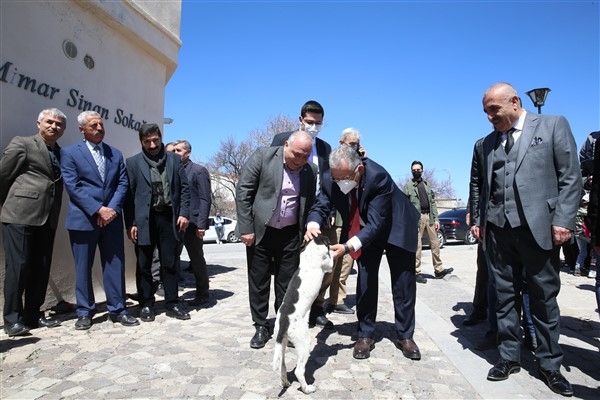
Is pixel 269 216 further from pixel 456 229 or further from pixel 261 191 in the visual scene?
pixel 456 229

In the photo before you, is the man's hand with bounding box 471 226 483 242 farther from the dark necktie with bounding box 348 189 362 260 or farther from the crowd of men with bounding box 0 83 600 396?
the dark necktie with bounding box 348 189 362 260

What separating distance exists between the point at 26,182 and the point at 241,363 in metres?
2.88

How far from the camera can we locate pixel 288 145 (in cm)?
371

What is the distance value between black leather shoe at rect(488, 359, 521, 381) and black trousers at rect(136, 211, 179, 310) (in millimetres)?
3436

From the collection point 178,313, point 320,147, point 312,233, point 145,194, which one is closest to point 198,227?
point 145,194

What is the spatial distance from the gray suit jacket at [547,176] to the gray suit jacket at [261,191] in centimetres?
189

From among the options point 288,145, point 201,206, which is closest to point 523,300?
point 288,145

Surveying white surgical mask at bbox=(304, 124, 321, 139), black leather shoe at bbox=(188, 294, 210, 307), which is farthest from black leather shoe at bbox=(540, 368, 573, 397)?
black leather shoe at bbox=(188, 294, 210, 307)

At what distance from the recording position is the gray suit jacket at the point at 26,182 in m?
4.04

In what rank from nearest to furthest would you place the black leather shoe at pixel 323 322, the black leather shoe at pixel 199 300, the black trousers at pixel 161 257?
the black leather shoe at pixel 323 322, the black trousers at pixel 161 257, the black leather shoe at pixel 199 300

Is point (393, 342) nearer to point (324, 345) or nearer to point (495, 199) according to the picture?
point (324, 345)

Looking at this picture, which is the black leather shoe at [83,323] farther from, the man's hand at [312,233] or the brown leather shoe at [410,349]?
the brown leather shoe at [410,349]

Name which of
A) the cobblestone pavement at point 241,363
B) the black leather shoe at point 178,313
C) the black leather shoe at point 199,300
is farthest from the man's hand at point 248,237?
the black leather shoe at point 199,300

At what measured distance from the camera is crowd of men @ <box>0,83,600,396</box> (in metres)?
3.07
